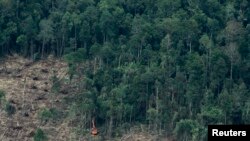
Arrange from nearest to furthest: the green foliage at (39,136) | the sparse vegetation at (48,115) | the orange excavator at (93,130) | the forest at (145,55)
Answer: the green foliage at (39,136) → the orange excavator at (93,130) → the sparse vegetation at (48,115) → the forest at (145,55)

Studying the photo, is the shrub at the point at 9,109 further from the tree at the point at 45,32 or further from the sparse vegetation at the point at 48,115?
the tree at the point at 45,32

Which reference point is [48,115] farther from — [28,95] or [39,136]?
[39,136]

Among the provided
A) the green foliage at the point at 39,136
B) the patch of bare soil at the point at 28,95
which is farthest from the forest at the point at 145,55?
the green foliage at the point at 39,136

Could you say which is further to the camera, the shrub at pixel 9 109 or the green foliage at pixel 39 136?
the shrub at pixel 9 109

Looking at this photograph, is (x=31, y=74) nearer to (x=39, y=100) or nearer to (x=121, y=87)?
(x=39, y=100)

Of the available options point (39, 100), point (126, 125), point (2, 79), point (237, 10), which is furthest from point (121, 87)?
point (237, 10)

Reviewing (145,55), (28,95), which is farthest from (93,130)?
(145,55)
